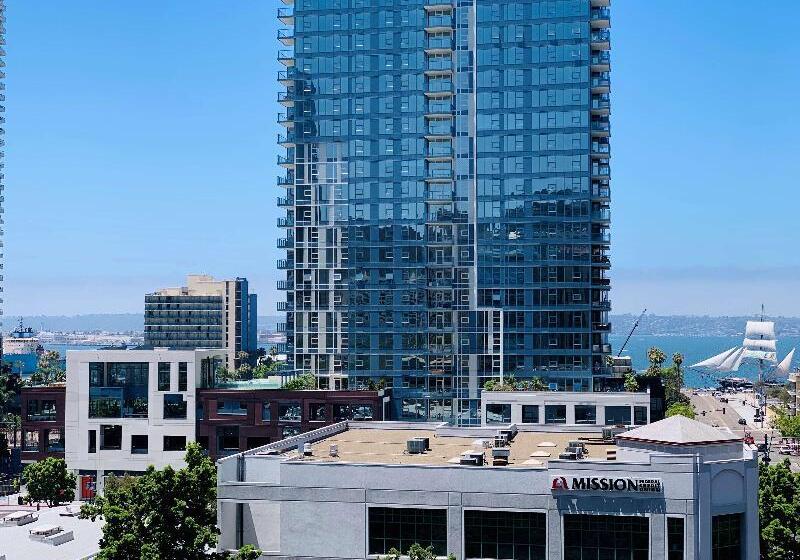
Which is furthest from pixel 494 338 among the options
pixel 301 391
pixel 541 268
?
pixel 301 391

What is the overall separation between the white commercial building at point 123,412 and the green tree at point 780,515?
74.3 metres

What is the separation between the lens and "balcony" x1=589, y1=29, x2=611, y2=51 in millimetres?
153125

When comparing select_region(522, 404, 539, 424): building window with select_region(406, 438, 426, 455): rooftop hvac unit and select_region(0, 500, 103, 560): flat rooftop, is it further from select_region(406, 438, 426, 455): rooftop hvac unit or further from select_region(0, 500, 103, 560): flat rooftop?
select_region(406, 438, 426, 455): rooftop hvac unit

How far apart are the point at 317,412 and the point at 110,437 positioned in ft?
83.1

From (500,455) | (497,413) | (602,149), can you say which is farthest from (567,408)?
(500,455)

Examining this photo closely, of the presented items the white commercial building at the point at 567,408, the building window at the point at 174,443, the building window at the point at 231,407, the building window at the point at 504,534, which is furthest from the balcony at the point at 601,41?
the building window at the point at 504,534

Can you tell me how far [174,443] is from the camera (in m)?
129

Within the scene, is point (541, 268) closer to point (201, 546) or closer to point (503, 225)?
point (503, 225)

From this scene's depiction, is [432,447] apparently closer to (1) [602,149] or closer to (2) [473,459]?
(2) [473,459]

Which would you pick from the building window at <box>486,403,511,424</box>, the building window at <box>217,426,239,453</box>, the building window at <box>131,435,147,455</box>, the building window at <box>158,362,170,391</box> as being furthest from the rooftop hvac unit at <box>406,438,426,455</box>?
the building window at <box>131,435,147,455</box>

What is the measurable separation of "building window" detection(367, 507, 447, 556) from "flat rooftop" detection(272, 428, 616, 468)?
3.35m

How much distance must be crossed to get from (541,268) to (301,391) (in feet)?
137

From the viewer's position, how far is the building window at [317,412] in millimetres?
131250

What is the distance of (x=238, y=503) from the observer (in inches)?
2469
